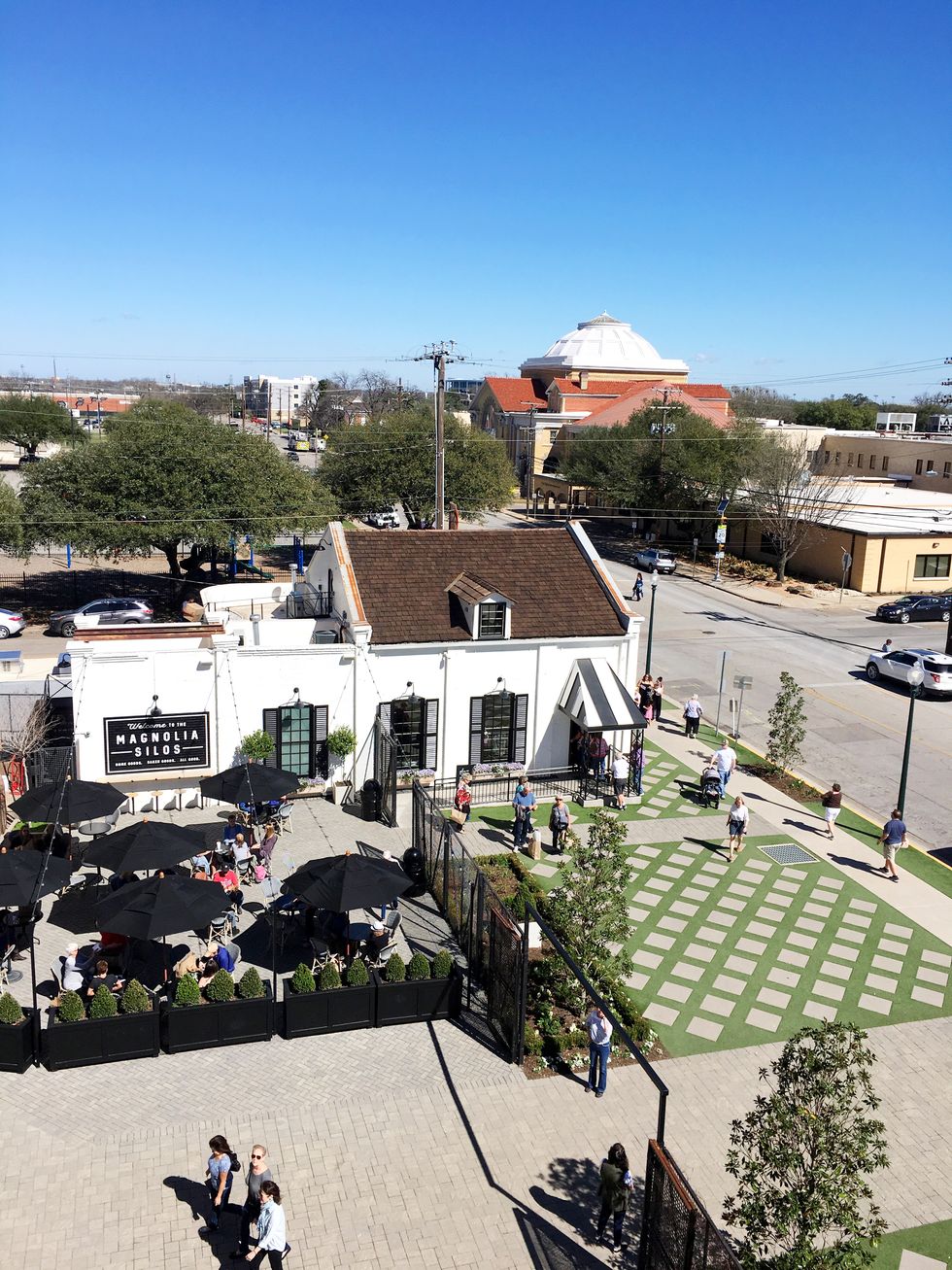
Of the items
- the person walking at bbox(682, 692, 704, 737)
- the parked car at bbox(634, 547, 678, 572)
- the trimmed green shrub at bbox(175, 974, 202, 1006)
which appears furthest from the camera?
the parked car at bbox(634, 547, 678, 572)

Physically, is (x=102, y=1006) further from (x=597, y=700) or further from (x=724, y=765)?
(x=724, y=765)

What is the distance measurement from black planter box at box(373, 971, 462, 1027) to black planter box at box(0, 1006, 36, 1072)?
5066mm

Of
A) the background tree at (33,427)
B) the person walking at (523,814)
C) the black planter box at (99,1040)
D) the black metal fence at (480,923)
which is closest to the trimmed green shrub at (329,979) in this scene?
the black metal fence at (480,923)

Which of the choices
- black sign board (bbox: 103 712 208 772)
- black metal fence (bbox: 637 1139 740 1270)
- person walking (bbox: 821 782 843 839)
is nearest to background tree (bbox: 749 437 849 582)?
person walking (bbox: 821 782 843 839)

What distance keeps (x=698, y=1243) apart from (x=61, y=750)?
17480 millimetres

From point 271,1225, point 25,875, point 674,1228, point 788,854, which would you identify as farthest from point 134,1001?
point 788,854

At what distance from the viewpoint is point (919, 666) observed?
34719 mm

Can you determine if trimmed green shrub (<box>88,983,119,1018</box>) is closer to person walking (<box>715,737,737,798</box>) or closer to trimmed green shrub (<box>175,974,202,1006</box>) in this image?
trimmed green shrub (<box>175,974,202,1006</box>)

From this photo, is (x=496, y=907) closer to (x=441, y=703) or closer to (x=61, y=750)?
(x=441, y=703)

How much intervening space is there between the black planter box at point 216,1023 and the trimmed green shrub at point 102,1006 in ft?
2.43

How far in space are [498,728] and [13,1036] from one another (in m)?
13.9

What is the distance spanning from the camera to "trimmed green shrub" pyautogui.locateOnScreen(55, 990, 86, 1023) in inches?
560

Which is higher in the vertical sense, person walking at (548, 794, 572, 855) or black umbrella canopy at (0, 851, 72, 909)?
black umbrella canopy at (0, 851, 72, 909)

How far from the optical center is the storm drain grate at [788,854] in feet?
73.0
